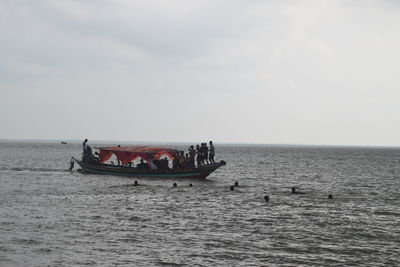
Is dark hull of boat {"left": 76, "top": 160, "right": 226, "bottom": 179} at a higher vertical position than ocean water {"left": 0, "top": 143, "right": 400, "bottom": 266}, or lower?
higher

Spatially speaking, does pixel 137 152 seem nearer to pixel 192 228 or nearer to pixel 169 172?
pixel 169 172

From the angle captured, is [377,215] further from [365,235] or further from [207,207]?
[207,207]

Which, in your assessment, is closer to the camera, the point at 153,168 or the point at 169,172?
the point at 169,172

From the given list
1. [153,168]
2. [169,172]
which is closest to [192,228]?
[169,172]

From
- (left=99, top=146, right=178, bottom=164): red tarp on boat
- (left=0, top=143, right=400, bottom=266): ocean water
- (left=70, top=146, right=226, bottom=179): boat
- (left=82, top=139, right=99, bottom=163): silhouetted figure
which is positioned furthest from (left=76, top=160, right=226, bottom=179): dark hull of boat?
(left=0, top=143, right=400, bottom=266): ocean water

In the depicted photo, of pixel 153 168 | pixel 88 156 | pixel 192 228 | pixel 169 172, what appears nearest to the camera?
pixel 192 228

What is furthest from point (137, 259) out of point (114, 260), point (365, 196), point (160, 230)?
point (365, 196)

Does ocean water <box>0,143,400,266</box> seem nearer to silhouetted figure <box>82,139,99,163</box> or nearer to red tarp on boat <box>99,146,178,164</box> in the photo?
red tarp on boat <box>99,146,178,164</box>

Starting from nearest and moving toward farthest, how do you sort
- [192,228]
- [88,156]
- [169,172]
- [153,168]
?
[192,228] < [169,172] < [153,168] < [88,156]

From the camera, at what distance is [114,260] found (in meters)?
17.4

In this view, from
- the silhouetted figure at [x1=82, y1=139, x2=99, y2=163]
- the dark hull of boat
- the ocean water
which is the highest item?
the silhouetted figure at [x1=82, y1=139, x2=99, y2=163]

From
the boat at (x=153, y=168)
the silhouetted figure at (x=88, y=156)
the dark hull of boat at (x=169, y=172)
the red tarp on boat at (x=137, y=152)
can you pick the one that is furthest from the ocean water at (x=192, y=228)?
the silhouetted figure at (x=88, y=156)

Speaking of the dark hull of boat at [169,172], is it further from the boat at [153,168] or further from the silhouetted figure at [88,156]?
the silhouetted figure at [88,156]

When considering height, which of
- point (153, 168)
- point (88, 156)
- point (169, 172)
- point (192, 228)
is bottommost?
point (192, 228)
